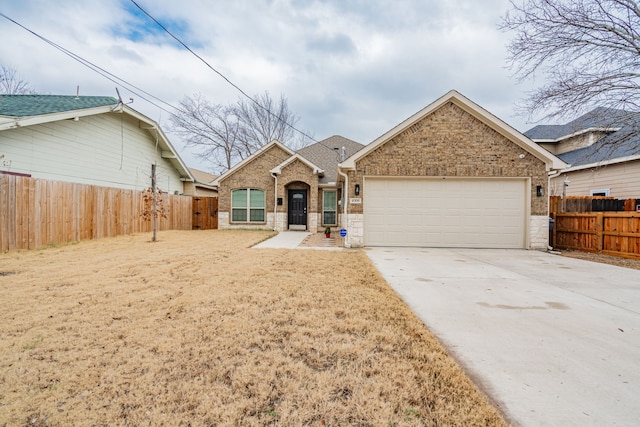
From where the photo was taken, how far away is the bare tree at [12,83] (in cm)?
1645

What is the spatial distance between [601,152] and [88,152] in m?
21.5

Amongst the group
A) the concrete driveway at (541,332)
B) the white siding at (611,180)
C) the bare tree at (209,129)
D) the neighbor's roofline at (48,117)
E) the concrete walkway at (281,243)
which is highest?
the bare tree at (209,129)

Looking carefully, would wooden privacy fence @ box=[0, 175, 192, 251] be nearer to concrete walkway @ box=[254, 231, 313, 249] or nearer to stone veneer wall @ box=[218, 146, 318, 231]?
stone veneer wall @ box=[218, 146, 318, 231]

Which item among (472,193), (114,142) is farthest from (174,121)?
(472,193)

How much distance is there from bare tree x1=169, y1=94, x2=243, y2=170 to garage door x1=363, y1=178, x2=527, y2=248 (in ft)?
68.6

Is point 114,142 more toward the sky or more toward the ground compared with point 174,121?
more toward the ground

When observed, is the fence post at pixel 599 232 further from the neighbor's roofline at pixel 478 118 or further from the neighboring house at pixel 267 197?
the neighboring house at pixel 267 197

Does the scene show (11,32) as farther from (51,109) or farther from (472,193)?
(472,193)

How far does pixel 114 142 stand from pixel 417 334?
45.3 ft

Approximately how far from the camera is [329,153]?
752 inches

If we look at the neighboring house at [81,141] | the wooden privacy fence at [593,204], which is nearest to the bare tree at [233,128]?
the neighboring house at [81,141]

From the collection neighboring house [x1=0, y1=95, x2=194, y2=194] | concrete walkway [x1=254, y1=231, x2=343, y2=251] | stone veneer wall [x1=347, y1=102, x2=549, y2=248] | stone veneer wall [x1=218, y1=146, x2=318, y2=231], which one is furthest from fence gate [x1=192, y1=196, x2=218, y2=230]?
stone veneer wall [x1=347, y1=102, x2=549, y2=248]

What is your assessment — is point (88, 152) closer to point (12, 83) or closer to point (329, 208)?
point (329, 208)

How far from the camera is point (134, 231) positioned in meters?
12.2
